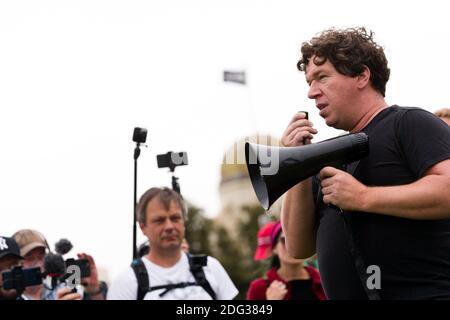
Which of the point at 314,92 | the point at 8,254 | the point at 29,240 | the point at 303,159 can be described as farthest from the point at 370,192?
the point at 29,240

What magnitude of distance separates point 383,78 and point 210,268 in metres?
2.92

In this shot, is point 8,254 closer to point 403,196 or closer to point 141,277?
point 141,277

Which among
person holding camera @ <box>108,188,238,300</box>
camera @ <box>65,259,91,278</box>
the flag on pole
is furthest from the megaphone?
the flag on pole

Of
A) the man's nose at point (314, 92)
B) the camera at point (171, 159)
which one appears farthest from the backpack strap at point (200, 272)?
the man's nose at point (314, 92)

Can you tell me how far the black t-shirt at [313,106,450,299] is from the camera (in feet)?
11.8

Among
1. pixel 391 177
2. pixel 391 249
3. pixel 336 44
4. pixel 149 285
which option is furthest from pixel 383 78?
pixel 149 285

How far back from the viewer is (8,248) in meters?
6.32

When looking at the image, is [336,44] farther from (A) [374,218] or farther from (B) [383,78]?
(A) [374,218]

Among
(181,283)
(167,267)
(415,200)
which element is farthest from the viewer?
(167,267)

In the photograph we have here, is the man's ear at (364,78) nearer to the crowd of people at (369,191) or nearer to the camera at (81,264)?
the crowd of people at (369,191)

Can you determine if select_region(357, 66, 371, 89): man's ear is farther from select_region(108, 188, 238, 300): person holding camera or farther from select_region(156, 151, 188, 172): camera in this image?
select_region(108, 188, 238, 300): person holding camera

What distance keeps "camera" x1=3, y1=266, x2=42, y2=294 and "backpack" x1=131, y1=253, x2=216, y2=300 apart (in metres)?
0.81

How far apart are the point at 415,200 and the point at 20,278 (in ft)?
10.8

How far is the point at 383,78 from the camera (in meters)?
4.09
